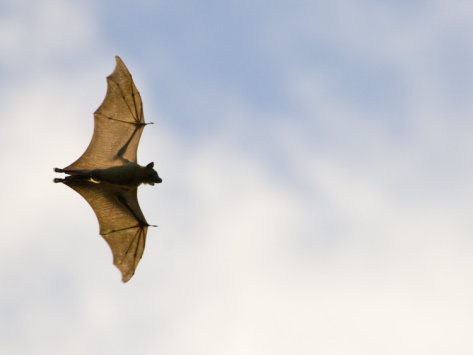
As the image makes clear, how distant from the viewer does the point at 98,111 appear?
21.1 m

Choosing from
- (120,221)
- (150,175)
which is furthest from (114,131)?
(120,221)

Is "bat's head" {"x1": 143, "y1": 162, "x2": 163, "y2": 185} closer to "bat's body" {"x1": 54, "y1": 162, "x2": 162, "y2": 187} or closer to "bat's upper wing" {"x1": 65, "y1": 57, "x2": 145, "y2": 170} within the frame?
"bat's body" {"x1": 54, "y1": 162, "x2": 162, "y2": 187}

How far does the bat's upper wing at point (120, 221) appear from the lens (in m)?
21.4

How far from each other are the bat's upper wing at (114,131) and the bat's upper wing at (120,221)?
2.75 feet

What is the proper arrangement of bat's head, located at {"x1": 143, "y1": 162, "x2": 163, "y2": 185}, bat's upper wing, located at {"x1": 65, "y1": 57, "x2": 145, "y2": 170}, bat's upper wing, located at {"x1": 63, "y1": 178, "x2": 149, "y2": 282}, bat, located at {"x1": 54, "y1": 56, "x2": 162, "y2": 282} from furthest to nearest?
1. bat's upper wing, located at {"x1": 63, "y1": 178, "x2": 149, "y2": 282}
2. bat's upper wing, located at {"x1": 65, "y1": 57, "x2": 145, "y2": 170}
3. bat, located at {"x1": 54, "y1": 56, "x2": 162, "y2": 282}
4. bat's head, located at {"x1": 143, "y1": 162, "x2": 163, "y2": 185}

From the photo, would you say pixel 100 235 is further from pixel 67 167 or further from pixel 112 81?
pixel 112 81

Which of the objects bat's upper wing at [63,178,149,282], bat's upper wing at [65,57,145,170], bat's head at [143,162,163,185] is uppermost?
bat's upper wing at [65,57,145,170]

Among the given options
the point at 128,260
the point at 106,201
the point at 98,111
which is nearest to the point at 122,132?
the point at 98,111

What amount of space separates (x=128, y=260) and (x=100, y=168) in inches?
124

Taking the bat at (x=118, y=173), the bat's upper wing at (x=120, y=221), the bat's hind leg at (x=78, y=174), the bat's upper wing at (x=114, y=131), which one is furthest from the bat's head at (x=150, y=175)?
the bat's hind leg at (x=78, y=174)

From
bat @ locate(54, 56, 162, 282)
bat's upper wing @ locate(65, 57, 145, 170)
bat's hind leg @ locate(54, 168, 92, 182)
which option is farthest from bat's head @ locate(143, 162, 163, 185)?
bat's hind leg @ locate(54, 168, 92, 182)

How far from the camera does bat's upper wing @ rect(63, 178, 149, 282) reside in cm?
2144

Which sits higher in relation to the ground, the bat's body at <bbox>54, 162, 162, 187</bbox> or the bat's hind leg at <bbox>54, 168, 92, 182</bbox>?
the bat's body at <bbox>54, 162, 162, 187</bbox>

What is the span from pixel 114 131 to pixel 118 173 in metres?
1.58
